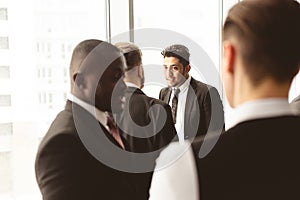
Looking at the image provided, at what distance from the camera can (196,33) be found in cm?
555

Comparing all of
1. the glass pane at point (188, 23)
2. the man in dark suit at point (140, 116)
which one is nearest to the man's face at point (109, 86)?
the man in dark suit at point (140, 116)

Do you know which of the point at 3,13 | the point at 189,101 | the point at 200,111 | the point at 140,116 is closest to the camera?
the point at 140,116

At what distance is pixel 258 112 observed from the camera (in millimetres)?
889

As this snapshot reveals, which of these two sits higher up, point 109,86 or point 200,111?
point 109,86

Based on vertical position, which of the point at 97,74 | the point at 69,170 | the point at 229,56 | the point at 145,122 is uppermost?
the point at 229,56

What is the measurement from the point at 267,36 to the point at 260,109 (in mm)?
133

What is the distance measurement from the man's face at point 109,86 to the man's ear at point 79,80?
27 mm

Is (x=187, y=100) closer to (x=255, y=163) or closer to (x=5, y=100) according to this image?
(x=5, y=100)

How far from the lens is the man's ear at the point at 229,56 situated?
894 millimetres

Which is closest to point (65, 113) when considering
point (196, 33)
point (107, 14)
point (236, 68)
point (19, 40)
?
point (236, 68)

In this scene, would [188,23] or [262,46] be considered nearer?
[262,46]

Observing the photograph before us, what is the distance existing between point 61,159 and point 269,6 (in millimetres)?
787

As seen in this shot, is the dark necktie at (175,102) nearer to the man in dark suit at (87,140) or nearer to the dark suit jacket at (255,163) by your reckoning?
the man in dark suit at (87,140)

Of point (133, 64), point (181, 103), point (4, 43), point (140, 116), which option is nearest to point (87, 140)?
point (140, 116)
